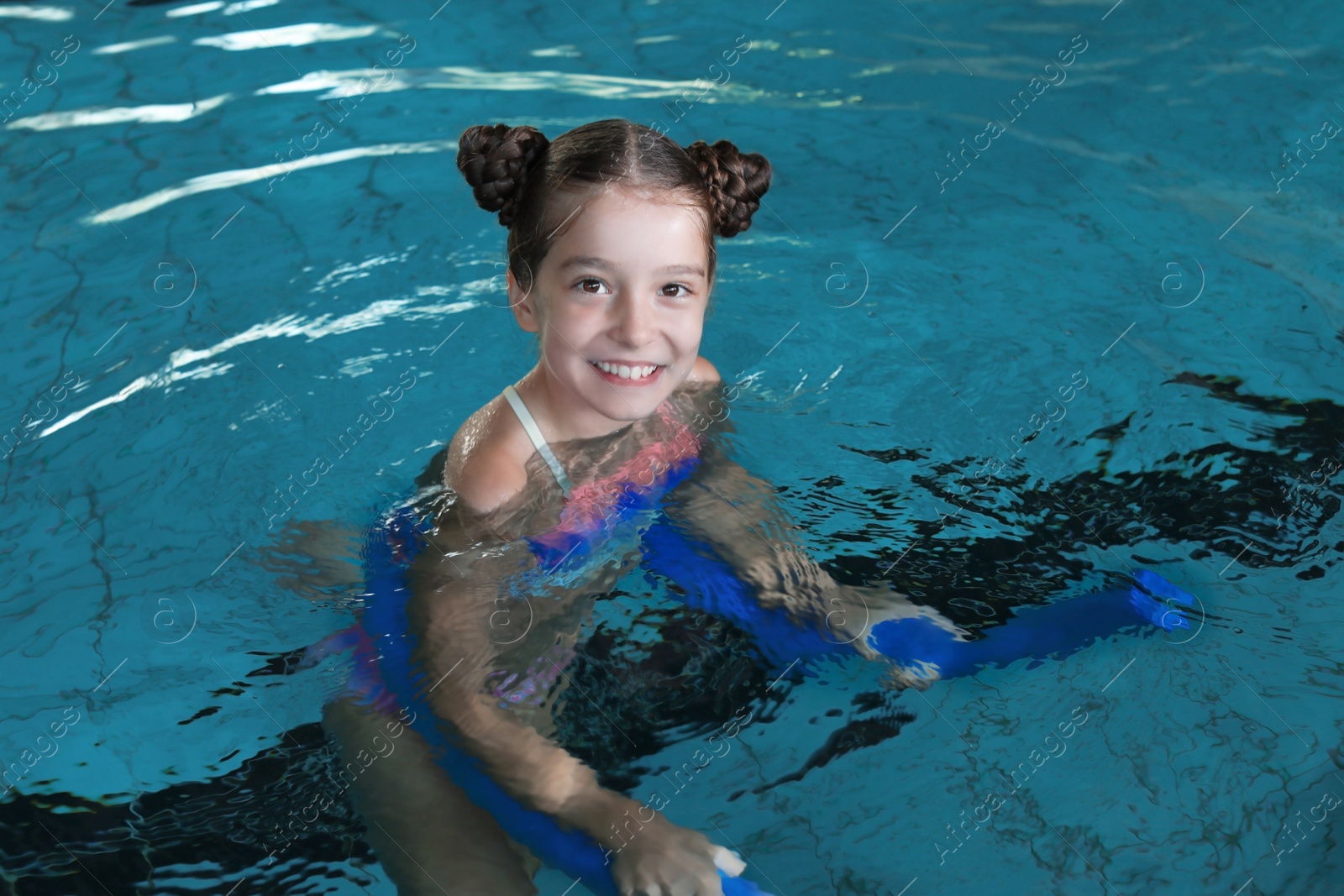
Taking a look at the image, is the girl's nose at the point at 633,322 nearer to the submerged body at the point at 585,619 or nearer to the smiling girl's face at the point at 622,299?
the smiling girl's face at the point at 622,299

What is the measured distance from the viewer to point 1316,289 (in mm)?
3039

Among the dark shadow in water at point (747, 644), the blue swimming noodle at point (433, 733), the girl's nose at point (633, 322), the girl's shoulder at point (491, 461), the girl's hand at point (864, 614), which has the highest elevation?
the girl's nose at point (633, 322)

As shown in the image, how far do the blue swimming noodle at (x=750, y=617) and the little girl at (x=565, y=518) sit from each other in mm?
13

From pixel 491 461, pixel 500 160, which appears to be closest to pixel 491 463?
pixel 491 461

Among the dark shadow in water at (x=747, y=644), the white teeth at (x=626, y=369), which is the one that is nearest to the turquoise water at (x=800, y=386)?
the dark shadow in water at (x=747, y=644)

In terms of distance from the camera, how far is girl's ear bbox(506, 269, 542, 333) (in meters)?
2.00

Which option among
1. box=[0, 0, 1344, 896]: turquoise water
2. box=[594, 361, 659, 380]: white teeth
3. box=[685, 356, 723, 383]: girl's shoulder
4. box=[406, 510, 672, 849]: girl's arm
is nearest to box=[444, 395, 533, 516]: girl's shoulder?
box=[406, 510, 672, 849]: girl's arm

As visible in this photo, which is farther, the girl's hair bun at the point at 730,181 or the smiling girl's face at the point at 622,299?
the girl's hair bun at the point at 730,181

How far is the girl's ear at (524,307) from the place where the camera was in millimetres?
1997

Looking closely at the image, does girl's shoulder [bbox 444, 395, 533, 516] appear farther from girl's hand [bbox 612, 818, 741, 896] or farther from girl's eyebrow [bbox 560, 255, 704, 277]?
girl's hand [bbox 612, 818, 741, 896]

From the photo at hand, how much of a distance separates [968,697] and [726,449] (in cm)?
73

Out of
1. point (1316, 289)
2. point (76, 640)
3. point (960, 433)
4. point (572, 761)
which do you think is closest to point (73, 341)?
point (76, 640)

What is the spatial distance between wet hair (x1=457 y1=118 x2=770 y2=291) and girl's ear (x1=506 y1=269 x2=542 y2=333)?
0.06ft

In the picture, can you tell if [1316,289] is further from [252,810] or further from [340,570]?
[252,810]
